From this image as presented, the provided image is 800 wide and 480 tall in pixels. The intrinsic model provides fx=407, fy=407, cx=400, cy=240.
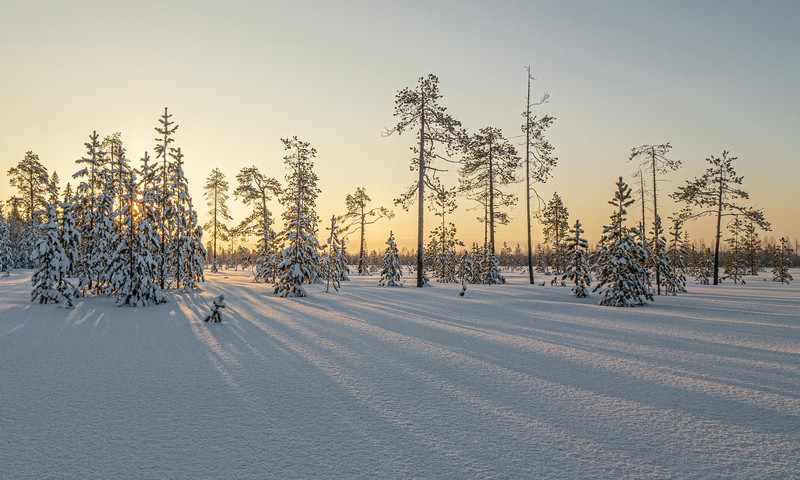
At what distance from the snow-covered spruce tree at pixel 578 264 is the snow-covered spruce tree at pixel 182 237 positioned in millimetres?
19611

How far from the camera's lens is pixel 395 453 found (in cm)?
376

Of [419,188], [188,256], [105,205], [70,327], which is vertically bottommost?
[70,327]

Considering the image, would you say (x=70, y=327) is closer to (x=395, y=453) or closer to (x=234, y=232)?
(x=395, y=453)

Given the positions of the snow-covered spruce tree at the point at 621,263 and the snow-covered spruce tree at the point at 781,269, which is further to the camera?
the snow-covered spruce tree at the point at 781,269

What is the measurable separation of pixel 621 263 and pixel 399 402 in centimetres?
1489

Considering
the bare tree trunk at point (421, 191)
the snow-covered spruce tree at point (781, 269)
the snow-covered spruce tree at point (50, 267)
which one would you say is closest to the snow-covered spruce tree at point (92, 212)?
the snow-covered spruce tree at point (50, 267)

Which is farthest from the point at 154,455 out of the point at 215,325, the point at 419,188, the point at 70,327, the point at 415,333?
the point at 419,188

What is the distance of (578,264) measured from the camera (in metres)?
20.7

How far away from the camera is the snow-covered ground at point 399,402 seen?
11.9 ft

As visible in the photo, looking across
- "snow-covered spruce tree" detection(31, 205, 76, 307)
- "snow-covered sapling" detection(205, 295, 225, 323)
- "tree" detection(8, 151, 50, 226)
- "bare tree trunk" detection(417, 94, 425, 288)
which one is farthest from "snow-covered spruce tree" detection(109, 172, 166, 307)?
"tree" detection(8, 151, 50, 226)

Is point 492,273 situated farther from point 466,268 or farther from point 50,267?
point 50,267

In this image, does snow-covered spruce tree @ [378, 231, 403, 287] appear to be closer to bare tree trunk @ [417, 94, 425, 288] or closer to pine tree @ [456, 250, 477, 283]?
bare tree trunk @ [417, 94, 425, 288]

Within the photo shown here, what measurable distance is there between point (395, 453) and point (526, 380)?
306 cm

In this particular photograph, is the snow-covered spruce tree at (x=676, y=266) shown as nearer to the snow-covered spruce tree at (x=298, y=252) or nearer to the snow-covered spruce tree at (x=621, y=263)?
the snow-covered spruce tree at (x=621, y=263)
